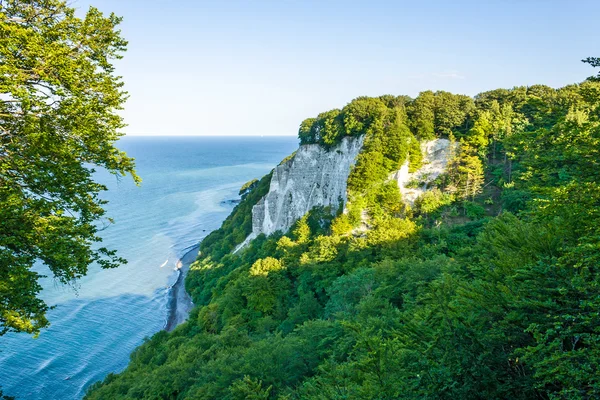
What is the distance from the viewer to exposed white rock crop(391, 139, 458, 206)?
133ft

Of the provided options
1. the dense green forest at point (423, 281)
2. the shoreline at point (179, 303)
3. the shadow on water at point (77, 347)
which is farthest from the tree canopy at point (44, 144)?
the shoreline at point (179, 303)

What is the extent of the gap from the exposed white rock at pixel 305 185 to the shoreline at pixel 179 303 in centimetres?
1220

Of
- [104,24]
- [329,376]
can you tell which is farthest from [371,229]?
[104,24]

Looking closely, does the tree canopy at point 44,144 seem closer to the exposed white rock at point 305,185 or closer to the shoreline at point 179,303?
the exposed white rock at point 305,185

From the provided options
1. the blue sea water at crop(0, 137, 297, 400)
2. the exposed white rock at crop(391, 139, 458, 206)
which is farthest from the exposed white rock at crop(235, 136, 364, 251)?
the blue sea water at crop(0, 137, 297, 400)

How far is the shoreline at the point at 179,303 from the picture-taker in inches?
2054

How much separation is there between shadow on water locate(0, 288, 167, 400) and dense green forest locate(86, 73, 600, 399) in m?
9.19

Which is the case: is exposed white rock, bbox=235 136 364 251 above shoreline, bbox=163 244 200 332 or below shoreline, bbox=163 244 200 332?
above

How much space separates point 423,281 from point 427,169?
25257 mm

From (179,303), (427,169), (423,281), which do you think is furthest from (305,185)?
(423,281)

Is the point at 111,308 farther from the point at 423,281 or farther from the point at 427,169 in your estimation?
the point at 423,281

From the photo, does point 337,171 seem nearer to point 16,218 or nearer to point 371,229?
point 371,229

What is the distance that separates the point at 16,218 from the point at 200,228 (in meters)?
85.7

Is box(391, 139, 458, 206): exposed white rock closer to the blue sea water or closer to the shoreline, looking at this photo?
the blue sea water
